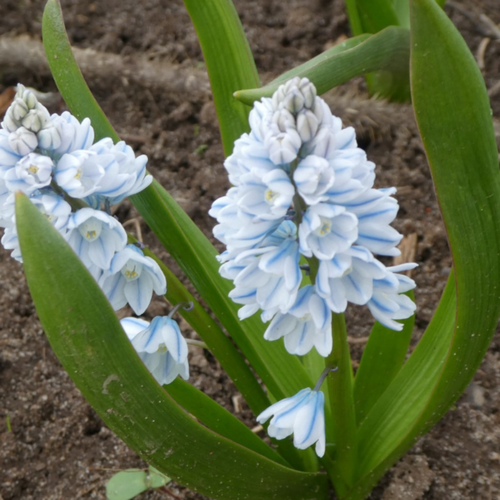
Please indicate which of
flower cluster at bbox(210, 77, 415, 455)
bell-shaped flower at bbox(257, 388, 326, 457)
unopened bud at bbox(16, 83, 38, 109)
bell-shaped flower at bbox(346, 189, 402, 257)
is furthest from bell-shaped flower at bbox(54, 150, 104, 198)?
bell-shaped flower at bbox(257, 388, 326, 457)

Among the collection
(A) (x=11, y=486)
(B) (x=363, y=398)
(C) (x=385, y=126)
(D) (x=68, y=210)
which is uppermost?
(D) (x=68, y=210)

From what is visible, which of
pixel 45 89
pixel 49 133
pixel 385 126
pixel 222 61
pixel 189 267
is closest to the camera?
pixel 49 133

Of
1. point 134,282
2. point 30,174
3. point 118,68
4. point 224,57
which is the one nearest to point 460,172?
point 134,282

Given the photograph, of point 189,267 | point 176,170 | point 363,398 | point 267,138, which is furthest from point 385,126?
point 267,138

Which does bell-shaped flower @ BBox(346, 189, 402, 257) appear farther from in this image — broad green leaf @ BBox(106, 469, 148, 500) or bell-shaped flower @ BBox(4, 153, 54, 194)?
broad green leaf @ BBox(106, 469, 148, 500)

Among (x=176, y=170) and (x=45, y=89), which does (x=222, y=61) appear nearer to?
(x=176, y=170)

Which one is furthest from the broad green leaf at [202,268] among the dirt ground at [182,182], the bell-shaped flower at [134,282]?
the dirt ground at [182,182]
